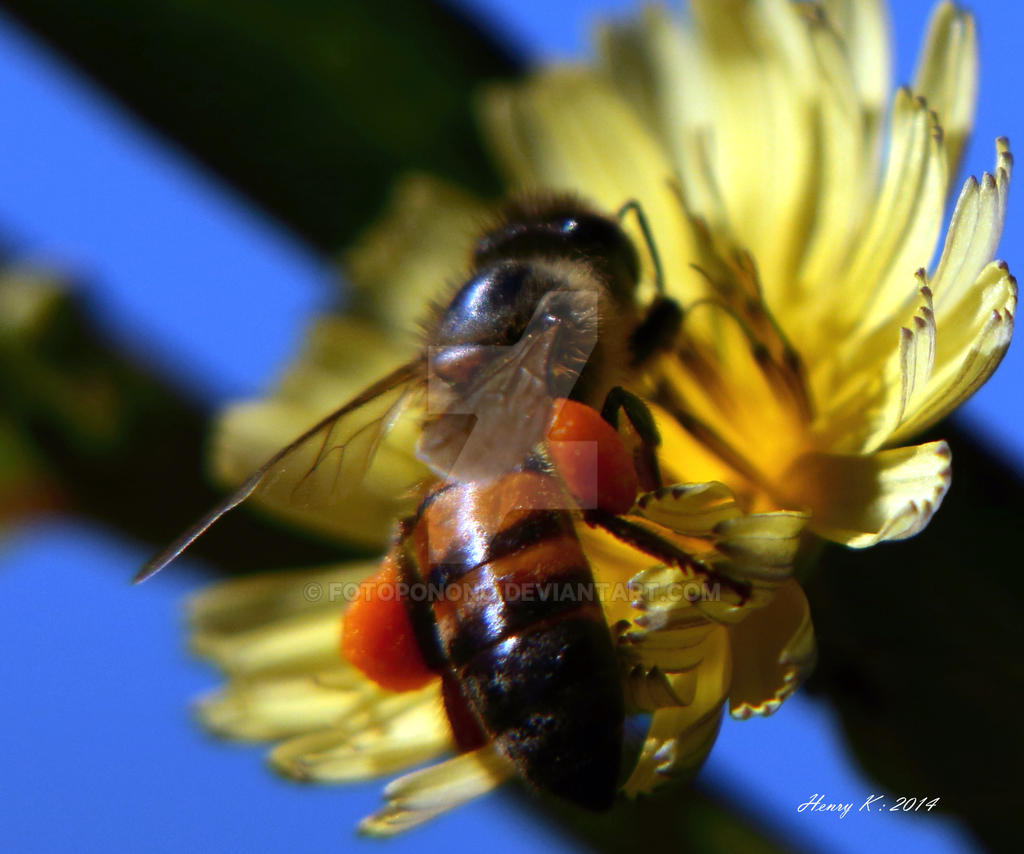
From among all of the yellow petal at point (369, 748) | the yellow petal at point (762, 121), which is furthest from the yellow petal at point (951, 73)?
the yellow petal at point (369, 748)

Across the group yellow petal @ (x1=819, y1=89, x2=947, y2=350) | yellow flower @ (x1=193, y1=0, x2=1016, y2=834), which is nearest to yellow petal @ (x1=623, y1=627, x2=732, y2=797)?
yellow flower @ (x1=193, y1=0, x2=1016, y2=834)

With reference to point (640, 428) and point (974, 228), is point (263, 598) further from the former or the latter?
point (974, 228)

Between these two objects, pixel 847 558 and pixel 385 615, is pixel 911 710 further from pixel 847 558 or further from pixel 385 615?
pixel 385 615

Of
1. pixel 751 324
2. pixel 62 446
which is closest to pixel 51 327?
pixel 62 446

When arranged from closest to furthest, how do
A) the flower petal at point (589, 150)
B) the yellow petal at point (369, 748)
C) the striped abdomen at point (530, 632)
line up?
the striped abdomen at point (530, 632), the yellow petal at point (369, 748), the flower petal at point (589, 150)

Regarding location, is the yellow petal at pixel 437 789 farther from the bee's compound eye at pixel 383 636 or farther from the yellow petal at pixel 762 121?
the yellow petal at pixel 762 121

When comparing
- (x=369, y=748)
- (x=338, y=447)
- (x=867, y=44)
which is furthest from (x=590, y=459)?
(x=867, y=44)
